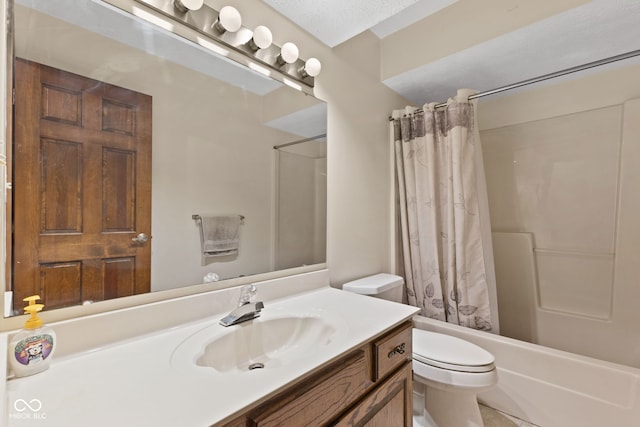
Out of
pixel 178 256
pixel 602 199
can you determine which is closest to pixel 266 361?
pixel 178 256

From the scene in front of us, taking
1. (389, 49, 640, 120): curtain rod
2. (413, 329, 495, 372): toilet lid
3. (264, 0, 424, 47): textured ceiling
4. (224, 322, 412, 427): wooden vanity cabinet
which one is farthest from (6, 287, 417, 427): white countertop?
(389, 49, 640, 120): curtain rod

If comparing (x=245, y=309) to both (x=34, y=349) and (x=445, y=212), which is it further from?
(x=445, y=212)

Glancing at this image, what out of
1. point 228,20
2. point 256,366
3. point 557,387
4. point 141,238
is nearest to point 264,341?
point 256,366

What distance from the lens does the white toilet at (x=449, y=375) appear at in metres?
1.22

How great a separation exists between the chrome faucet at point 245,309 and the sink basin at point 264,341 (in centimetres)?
2

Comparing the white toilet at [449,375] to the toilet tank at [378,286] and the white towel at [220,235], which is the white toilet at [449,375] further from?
the white towel at [220,235]

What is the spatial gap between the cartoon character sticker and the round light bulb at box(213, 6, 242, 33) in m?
1.13

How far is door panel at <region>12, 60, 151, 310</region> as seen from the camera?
730 millimetres

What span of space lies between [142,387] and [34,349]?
0.30 metres

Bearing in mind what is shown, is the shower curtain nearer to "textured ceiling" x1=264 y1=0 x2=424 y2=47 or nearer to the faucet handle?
"textured ceiling" x1=264 y1=0 x2=424 y2=47

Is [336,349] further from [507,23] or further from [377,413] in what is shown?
[507,23]

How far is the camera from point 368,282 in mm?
1637

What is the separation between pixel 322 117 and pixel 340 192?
44 centimetres

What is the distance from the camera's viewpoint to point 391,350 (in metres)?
0.96
